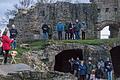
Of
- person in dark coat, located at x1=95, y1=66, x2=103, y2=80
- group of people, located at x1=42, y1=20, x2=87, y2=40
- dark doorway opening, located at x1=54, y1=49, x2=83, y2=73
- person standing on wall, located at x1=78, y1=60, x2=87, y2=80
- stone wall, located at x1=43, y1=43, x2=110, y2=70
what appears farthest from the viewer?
dark doorway opening, located at x1=54, y1=49, x2=83, y2=73

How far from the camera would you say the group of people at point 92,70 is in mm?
21000

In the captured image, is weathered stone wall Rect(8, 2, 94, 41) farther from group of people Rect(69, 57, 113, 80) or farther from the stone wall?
group of people Rect(69, 57, 113, 80)

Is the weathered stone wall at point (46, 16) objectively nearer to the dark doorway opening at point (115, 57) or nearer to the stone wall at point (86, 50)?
the dark doorway opening at point (115, 57)

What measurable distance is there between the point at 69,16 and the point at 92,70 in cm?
1080

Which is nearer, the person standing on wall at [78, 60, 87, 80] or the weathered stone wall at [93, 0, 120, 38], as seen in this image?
the person standing on wall at [78, 60, 87, 80]

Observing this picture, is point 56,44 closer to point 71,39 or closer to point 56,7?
point 71,39

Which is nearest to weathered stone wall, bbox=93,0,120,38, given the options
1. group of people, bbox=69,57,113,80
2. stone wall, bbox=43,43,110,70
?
stone wall, bbox=43,43,110,70

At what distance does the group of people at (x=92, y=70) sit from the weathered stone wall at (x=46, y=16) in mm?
7311

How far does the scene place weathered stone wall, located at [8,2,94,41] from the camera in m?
30.0

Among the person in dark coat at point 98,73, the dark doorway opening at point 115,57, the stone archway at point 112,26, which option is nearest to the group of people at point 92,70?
the person in dark coat at point 98,73

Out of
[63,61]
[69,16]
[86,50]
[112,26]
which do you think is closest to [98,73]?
[86,50]

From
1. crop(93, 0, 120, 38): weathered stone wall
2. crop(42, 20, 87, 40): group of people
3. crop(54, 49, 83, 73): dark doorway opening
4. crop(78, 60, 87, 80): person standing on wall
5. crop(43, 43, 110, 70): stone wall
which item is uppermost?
crop(93, 0, 120, 38): weathered stone wall

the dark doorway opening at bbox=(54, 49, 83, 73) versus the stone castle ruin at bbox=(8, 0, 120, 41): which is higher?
the stone castle ruin at bbox=(8, 0, 120, 41)

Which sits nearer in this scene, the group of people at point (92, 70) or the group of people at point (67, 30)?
the group of people at point (92, 70)
